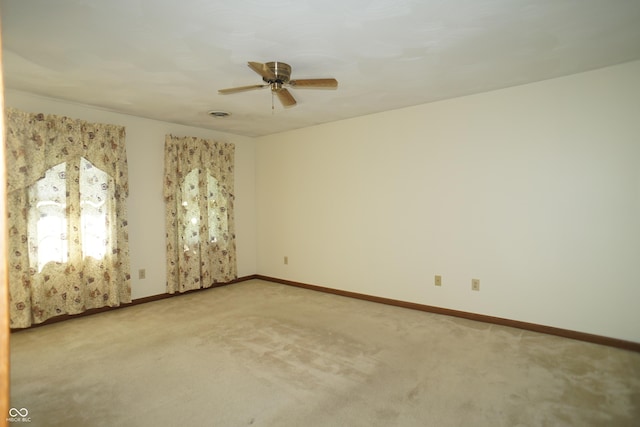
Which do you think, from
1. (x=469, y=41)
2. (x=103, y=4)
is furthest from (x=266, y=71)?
(x=469, y=41)

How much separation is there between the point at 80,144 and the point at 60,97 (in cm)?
51

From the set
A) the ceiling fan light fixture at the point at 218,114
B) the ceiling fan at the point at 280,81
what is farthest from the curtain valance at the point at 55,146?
the ceiling fan at the point at 280,81

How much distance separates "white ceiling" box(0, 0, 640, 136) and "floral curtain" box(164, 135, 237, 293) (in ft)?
4.11

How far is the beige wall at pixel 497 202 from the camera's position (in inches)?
115

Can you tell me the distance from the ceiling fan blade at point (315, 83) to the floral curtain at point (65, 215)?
272 cm

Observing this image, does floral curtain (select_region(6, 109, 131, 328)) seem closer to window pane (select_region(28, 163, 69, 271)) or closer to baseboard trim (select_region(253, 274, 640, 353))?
window pane (select_region(28, 163, 69, 271))

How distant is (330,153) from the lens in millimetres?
4809

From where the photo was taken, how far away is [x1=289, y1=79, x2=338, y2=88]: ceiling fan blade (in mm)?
2480

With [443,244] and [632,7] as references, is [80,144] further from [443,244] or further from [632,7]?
[632,7]

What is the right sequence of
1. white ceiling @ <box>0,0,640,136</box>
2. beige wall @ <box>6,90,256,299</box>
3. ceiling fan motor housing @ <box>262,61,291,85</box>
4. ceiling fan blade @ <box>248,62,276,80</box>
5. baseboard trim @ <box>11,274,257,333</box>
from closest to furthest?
white ceiling @ <box>0,0,640,136</box>
ceiling fan blade @ <box>248,62,276,80</box>
ceiling fan motor housing @ <box>262,61,291,85</box>
baseboard trim @ <box>11,274,257,333</box>
beige wall @ <box>6,90,256,299</box>

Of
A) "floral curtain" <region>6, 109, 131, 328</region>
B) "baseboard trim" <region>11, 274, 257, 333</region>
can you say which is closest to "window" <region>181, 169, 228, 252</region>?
"baseboard trim" <region>11, 274, 257, 333</region>

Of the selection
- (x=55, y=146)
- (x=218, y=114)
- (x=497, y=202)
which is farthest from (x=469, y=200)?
(x=55, y=146)

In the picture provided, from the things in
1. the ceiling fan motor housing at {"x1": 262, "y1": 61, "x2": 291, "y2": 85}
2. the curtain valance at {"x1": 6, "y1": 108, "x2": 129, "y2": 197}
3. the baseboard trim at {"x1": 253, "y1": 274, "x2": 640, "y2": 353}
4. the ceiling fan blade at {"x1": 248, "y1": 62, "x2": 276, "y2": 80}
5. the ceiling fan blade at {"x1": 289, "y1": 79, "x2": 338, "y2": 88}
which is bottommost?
the baseboard trim at {"x1": 253, "y1": 274, "x2": 640, "y2": 353}

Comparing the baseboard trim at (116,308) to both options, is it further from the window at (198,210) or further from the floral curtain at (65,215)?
the window at (198,210)
